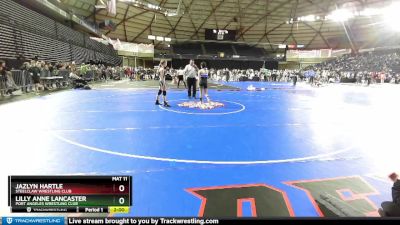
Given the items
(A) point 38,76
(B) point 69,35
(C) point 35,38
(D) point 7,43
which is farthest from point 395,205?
(B) point 69,35

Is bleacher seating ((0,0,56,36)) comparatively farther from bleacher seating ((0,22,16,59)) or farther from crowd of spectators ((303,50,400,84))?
crowd of spectators ((303,50,400,84))

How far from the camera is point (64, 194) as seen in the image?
83.6 inches

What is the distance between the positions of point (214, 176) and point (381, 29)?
A: 54.5 m

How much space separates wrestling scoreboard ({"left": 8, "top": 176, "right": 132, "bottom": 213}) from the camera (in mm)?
2105

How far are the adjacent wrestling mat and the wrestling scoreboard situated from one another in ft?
2.65

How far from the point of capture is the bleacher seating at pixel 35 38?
55.4 feet

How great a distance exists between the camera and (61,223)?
191 cm

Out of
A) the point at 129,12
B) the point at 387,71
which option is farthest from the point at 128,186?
the point at 387,71

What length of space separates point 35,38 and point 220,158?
20465 mm

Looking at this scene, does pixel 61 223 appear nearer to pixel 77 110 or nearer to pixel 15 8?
pixel 77 110

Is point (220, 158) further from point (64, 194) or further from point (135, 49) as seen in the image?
point (135, 49)

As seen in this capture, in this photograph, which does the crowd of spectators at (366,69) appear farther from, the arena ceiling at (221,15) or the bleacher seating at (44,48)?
the bleacher seating at (44,48)

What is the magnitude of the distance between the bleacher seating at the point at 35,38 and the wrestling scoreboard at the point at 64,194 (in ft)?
54.5

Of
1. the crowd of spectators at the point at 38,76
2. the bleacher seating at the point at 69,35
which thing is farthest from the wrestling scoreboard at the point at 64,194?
the bleacher seating at the point at 69,35
